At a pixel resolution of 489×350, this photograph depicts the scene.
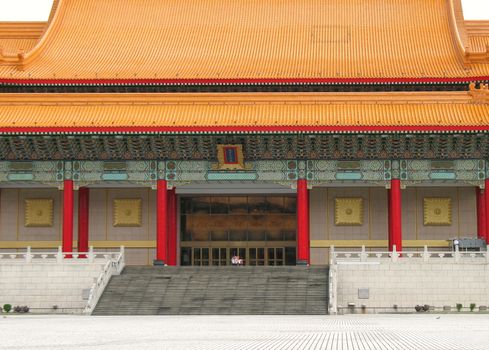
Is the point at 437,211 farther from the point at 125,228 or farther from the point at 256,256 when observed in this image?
the point at 125,228

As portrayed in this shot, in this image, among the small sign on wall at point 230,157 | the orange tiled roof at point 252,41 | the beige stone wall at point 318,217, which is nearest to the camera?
the small sign on wall at point 230,157

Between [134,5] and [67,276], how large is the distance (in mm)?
22913

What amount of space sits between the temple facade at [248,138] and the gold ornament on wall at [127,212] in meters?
0.07

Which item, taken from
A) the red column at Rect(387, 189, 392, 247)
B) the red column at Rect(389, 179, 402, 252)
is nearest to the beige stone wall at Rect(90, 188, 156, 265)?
the red column at Rect(387, 189, 392, 247)

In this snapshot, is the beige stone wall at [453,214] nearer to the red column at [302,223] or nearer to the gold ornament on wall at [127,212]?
the red column at [302,223]

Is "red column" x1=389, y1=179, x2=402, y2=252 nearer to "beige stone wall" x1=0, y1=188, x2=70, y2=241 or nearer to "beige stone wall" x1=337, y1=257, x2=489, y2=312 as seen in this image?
"beige stone wall" x1=337, y1=257, x2=489, y2=312

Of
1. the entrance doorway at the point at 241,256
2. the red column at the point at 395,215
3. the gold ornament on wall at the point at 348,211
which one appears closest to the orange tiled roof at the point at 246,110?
the red column at the point at 395,215

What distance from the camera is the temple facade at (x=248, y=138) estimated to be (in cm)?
4903

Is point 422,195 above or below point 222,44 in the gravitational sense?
below

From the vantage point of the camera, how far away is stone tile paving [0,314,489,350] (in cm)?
2186

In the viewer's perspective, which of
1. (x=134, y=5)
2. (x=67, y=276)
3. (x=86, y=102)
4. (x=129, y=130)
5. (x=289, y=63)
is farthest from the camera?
(x=134, y=5)

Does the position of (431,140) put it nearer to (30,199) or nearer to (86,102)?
(86,102)

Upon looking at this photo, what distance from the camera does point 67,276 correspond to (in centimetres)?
4344

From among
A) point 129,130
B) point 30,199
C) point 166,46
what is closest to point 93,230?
point 30,199
